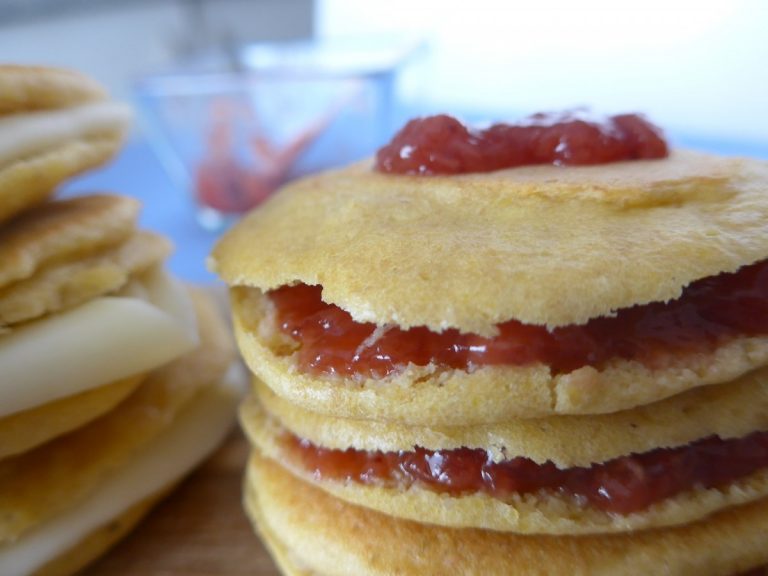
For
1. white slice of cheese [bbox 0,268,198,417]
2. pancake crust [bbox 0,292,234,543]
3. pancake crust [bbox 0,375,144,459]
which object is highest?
white slice of cheese [bbox 0,268,198,417]

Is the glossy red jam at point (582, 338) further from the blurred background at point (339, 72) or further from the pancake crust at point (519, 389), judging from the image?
the blurred background at point (339, 72)

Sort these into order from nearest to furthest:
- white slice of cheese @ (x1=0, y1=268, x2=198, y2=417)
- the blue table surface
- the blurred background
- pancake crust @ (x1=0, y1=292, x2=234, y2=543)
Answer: white slice of cheese @ (x1=0, y1=268, x2=198, y2=417), pancake crust @ (x1=0, y1=292, x2=234, y2=543), the blue table surface, the blurred background

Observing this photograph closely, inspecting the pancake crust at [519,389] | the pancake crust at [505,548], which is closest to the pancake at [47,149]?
the pancake crust at [519,389]

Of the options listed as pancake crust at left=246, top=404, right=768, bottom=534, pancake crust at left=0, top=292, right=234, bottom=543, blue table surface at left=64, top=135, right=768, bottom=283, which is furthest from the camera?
blue table surface at left=64, top=135, right=768, bottom=283

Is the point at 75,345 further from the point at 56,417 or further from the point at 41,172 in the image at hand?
the point at 41,172

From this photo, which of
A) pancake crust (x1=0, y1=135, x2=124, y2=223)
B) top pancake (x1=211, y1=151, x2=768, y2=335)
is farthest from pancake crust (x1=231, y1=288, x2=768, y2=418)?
pancake crust (x1=0, y1=135, x2=124, y2=223)

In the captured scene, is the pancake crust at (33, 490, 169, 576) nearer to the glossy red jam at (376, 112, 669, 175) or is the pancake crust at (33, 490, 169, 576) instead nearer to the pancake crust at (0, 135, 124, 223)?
the pancake crust at (0, 135, 124, 223)

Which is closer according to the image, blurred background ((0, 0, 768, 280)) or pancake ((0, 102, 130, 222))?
pancake ((0, 102, 130, 222))
